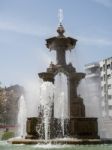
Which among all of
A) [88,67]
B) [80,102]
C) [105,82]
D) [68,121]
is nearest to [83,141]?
[68,121]

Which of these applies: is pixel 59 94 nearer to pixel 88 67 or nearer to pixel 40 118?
pixel 40 118

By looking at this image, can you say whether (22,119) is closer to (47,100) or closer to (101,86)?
(47,100)

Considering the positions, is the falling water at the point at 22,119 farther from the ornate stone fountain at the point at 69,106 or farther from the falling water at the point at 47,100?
the ornate stone fountain at the point at 69,106

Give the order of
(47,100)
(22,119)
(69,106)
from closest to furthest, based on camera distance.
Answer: (69,106) < (47,100) < (22,119)

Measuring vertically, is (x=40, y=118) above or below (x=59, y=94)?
below

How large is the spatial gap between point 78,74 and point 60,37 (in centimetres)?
421

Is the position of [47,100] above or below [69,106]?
above

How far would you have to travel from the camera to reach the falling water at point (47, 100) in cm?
2853

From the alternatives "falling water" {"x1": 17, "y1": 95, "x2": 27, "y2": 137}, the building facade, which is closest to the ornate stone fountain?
"falling water" {"x1": 17, "y1": 95, "x2": 27, "y2": 137}

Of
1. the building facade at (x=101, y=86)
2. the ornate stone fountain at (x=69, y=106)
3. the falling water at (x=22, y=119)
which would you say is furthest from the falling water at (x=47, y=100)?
the building facade at (x=101, y=86)

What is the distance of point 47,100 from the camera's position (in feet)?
103

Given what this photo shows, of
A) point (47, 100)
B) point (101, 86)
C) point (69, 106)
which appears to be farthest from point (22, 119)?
point (101, 86)

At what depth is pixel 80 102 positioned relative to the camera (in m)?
30.3

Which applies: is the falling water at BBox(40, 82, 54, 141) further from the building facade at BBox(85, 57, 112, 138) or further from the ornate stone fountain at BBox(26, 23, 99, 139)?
the building facade at BBox(85, 57, 112, 138)
